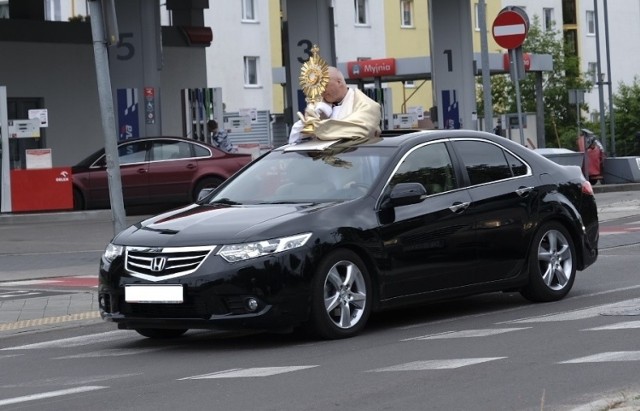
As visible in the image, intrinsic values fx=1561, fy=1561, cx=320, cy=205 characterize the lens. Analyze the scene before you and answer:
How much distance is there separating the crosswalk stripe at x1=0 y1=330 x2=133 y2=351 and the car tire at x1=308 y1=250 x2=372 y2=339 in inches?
79.9

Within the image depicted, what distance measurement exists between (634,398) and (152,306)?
4171mm

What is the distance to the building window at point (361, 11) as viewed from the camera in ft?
260

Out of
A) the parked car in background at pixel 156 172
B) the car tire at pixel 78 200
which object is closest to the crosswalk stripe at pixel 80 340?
the parked car in background at pixel 156 172

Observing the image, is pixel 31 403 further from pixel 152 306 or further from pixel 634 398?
pixel 634 398

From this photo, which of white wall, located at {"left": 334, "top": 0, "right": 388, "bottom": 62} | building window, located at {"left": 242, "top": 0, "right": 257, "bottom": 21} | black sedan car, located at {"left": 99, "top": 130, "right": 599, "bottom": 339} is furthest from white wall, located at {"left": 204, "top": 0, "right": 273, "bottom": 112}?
black sedan car, located at {"left": 99, "top": 130, "right": 599, "bottom": 339}

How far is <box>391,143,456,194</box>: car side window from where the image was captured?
38.3 ft

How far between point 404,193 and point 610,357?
256cm

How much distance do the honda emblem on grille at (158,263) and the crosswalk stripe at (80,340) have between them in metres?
1.41

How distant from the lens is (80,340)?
12008mm

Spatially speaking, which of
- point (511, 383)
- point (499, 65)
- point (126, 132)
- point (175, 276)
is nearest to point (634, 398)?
point (511, 383)

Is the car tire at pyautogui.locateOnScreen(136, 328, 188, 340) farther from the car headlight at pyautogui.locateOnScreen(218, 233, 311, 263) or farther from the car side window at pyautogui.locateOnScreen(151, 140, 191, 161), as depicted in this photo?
the car side window at pyautogui.locateOnScreen(151, 140, 191, 161)

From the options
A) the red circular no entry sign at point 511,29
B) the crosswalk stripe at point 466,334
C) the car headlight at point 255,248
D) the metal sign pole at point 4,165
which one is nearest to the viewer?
the car headlight at point 255,248

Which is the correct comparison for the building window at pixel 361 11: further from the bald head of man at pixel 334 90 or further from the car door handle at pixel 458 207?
the car door handle at pixel 458 207

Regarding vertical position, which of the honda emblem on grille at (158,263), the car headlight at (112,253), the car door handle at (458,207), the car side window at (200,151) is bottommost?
the honda emblem on grille at (158,263)
